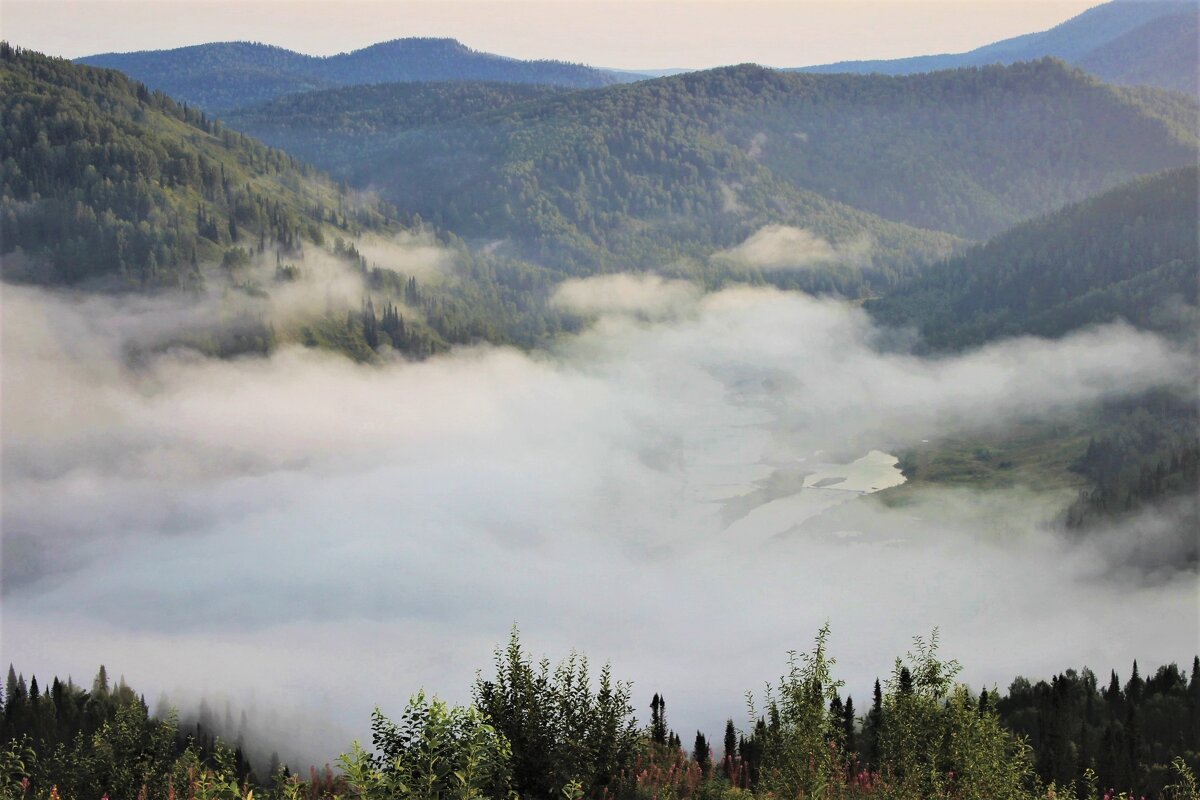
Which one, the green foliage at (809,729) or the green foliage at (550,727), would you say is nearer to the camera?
the green foliage at (809,729)

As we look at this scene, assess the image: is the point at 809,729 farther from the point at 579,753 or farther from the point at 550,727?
the point at 550,727

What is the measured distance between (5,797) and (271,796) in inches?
640

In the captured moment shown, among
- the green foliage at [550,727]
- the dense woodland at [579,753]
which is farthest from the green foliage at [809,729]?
the green foliage at [550,727]

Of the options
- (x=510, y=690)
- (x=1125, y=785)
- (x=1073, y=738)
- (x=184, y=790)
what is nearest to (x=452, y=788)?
(x=510, y=690)

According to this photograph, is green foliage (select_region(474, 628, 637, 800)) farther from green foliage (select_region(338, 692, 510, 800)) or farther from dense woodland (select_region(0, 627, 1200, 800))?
green foliage (select_region(338, 692, 510, 800))

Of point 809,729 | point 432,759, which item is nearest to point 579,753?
point 809,729

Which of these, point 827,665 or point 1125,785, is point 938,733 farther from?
point 1125,785

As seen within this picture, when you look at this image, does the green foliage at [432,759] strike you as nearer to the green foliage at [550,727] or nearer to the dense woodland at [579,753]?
the dense woodland at [579,753]

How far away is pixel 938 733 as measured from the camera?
6788 cm

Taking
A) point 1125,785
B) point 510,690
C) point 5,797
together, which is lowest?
point 1125,785

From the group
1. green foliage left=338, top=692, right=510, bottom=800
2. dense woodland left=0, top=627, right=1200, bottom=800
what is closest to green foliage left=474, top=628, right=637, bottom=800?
dense woodland left=0, top=627, right=1200, bottom=800

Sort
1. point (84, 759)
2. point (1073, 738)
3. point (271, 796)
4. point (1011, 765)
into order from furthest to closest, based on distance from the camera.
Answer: point (1073, 738), point (84, 759), point (271, 796), point (1011, 765)

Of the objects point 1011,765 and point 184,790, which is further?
point 184,790

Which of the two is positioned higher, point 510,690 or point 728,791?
point 510,690
